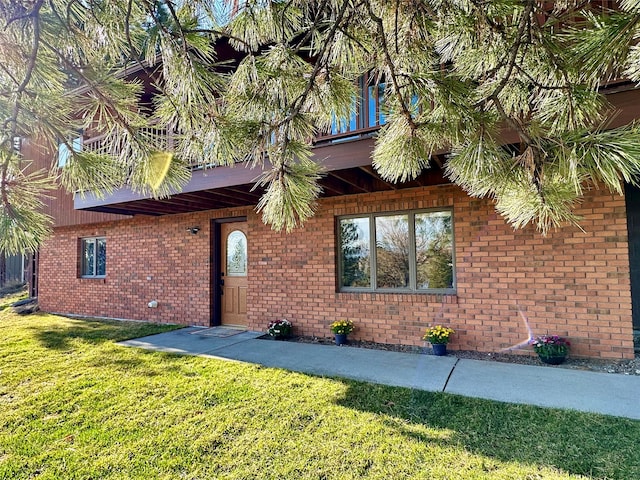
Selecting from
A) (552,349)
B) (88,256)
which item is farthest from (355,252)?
(88,256)

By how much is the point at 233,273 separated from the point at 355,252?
2.77 meters

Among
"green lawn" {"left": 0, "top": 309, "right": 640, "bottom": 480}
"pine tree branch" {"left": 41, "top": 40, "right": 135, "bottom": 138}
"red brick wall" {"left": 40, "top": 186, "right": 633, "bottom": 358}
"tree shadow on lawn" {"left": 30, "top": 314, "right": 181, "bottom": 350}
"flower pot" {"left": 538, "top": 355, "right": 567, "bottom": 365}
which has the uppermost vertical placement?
"pine tree branch" {"left": 41, "top": 40, "right": 135, "bottom": 138}

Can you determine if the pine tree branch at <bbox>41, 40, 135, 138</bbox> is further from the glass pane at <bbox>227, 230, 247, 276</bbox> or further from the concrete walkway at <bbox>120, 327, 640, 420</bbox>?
the glass pane at <bbox>227, 230, 247, 276</bbox>

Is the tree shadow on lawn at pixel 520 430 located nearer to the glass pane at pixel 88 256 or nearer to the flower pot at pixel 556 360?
the flower pot at pixel 556 360

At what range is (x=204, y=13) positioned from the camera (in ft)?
7.62

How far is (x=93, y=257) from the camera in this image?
9188 millimetres

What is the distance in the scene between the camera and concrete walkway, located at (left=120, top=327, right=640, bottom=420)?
315 centimetres

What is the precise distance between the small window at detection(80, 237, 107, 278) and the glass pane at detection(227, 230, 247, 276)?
3914 mm

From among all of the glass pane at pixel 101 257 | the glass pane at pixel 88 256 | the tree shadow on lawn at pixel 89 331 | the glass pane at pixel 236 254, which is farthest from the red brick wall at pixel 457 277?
the glass pane at pixel 88 256

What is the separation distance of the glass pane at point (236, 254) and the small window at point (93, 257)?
391 centimetres

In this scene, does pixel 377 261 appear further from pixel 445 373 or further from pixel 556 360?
pixel 556 360

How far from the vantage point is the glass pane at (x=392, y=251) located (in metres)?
5.41

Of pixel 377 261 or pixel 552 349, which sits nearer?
pixel 552 349

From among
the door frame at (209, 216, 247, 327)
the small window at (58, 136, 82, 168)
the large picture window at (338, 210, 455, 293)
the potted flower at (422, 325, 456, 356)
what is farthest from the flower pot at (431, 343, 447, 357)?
the small window at (58, 136, 82, 168)
